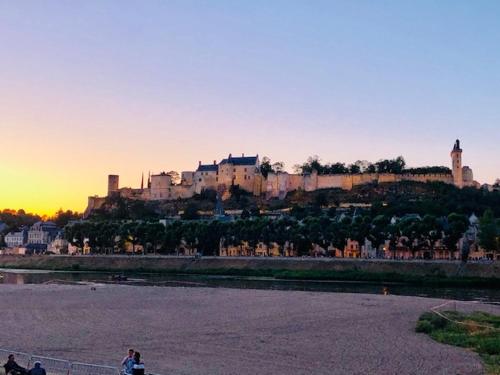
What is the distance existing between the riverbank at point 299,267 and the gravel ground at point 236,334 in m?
21.9

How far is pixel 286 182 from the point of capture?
148 metres

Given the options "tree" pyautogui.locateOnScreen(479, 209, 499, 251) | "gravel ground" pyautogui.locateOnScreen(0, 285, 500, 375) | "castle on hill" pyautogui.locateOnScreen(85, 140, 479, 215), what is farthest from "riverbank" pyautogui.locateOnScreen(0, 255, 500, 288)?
"castle on hill" pyautogui.locateOnScreen(85, 140, 479, 215)

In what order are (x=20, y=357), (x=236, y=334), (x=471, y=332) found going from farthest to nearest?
(x=471, y=332), (x=236, y=334), (x=20, y=357)

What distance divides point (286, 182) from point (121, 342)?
417 ft

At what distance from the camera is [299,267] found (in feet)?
230

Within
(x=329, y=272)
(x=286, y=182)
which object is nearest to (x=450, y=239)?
(x=329, y=272)

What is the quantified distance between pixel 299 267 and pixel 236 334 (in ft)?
155

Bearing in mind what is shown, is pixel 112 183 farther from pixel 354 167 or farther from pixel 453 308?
pixel 453 308

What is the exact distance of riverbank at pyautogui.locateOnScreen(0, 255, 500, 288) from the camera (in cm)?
5806

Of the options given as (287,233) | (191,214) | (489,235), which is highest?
(191,214)

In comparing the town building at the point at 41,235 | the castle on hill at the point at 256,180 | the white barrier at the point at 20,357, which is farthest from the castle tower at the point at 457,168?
the white barrier at the point at 20,357

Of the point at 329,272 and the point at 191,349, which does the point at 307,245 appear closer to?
the point at 329,272

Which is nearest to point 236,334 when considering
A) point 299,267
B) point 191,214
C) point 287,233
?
point 299,267

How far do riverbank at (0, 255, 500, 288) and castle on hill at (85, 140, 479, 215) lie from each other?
60156 millimetres
